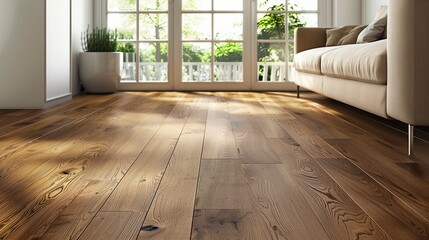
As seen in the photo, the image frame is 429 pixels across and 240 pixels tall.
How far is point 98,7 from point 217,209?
4.83m

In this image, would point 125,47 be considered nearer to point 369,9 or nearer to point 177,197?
point 369,9

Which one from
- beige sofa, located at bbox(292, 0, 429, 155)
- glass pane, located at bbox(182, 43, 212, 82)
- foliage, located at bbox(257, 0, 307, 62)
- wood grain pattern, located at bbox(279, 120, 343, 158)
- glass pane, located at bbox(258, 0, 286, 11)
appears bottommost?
wood grain pattern, located at bbox(279, 120, 343, 158)

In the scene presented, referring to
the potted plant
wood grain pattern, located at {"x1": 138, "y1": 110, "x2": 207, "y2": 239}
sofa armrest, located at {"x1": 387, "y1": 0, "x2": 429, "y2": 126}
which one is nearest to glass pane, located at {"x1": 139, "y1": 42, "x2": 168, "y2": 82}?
the potted plant

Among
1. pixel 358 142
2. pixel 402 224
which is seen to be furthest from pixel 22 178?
pixel 358 142

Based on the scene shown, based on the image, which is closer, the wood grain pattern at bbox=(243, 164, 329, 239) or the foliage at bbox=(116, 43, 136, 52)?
the wood grain pattern at bbox=(243, 164, 329, 239)

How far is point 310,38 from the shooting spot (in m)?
4.69

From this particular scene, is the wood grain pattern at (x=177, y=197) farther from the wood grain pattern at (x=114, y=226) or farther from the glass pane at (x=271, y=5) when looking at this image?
the glass pane at (x=271, y=5)

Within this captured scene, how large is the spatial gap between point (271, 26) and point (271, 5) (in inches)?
8.5

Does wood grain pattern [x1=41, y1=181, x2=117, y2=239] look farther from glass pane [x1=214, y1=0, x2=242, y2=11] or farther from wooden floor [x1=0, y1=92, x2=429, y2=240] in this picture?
glass pane [x1=214, y1=0, x2=242, y2=11]

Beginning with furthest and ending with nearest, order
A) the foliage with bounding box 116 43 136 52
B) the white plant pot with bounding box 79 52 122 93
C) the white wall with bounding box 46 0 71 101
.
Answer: the foliage with bounding box 116 43 136 52 < the white plant pot with bounding box 79 52 122 93 < the white wall with bounding box 46 0 71 101

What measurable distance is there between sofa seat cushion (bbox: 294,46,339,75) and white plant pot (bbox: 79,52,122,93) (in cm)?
170

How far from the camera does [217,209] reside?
1107mm

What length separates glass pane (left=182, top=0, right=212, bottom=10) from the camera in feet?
18.4

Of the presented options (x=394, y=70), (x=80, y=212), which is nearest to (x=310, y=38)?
(x=394, y=70)
